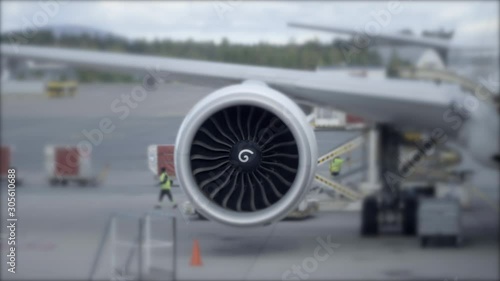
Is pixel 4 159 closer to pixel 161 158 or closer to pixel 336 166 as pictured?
pixel 161 158

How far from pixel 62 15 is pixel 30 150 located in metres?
2.75

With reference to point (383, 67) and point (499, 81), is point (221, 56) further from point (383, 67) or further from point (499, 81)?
point (383, 67)

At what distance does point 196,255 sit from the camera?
8.15m

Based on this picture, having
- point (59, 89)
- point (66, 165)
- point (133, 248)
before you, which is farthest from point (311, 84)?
point (59, 89)

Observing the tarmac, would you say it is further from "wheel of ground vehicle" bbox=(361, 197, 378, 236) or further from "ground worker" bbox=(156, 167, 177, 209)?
"wheel of ground vehicle" bbox=(361, 197, 378, 236)

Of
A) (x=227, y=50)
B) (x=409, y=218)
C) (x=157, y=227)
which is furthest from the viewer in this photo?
(x=409, y=218)

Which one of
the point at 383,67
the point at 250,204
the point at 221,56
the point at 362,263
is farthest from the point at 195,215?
the point at 383,67

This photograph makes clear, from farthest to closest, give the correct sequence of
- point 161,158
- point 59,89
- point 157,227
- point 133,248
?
point 59,89 → point 133,248 → point 157,227 → point 161,158

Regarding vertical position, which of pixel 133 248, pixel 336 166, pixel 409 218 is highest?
pixel 336 166

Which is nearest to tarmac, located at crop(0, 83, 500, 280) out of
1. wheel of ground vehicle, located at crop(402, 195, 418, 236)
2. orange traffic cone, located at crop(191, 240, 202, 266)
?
orange traffic cone, located at crop(191, 240, 202, 266)

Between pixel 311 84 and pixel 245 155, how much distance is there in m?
1.91

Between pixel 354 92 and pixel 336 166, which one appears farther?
pixel 354 92

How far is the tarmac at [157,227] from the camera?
22.5 ft

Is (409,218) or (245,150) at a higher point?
(245,150)
